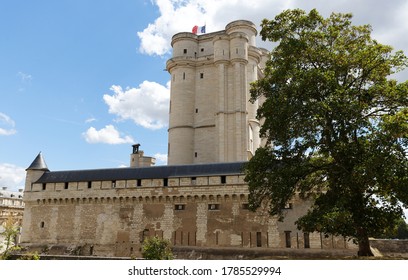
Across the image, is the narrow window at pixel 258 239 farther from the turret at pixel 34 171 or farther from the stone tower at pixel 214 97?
the turret at pixel 34 171

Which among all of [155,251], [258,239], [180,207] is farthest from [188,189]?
[155,251]

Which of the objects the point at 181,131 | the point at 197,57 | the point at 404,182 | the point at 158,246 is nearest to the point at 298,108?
the point at 404,182

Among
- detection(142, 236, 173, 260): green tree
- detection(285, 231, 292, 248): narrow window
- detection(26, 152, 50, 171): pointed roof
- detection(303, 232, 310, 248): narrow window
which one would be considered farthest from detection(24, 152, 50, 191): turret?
detection(303, 232, 310, 248): narrow window

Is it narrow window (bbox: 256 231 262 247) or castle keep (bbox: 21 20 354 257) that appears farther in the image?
castle keep (bbox: 21 20 354 257)

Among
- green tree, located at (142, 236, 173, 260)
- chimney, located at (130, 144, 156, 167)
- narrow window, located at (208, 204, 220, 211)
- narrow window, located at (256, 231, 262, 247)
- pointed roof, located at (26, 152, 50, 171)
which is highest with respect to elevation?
chimney, located at (130, 144, 156, 167)

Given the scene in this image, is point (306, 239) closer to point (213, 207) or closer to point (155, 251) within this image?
point (213, 207)

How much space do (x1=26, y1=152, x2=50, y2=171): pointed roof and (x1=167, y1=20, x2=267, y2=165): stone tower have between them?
11.9 m

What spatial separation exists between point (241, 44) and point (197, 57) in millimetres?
5700

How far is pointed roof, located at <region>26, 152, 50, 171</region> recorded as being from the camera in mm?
32375

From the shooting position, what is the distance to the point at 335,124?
13.2m

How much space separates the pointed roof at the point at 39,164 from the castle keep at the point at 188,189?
0.31 ft

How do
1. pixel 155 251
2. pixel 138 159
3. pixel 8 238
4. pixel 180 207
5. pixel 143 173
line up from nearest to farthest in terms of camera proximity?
pixel 155 251 → pixel 8 238 → pixel 180 207 → pixel 143 173 → pixel 138 159

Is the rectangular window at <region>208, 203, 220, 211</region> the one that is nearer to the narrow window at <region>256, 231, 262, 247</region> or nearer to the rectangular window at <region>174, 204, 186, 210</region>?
the rectangular window at <region>174, 204, 186, 210</region>

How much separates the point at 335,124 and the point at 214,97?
25.6 m
